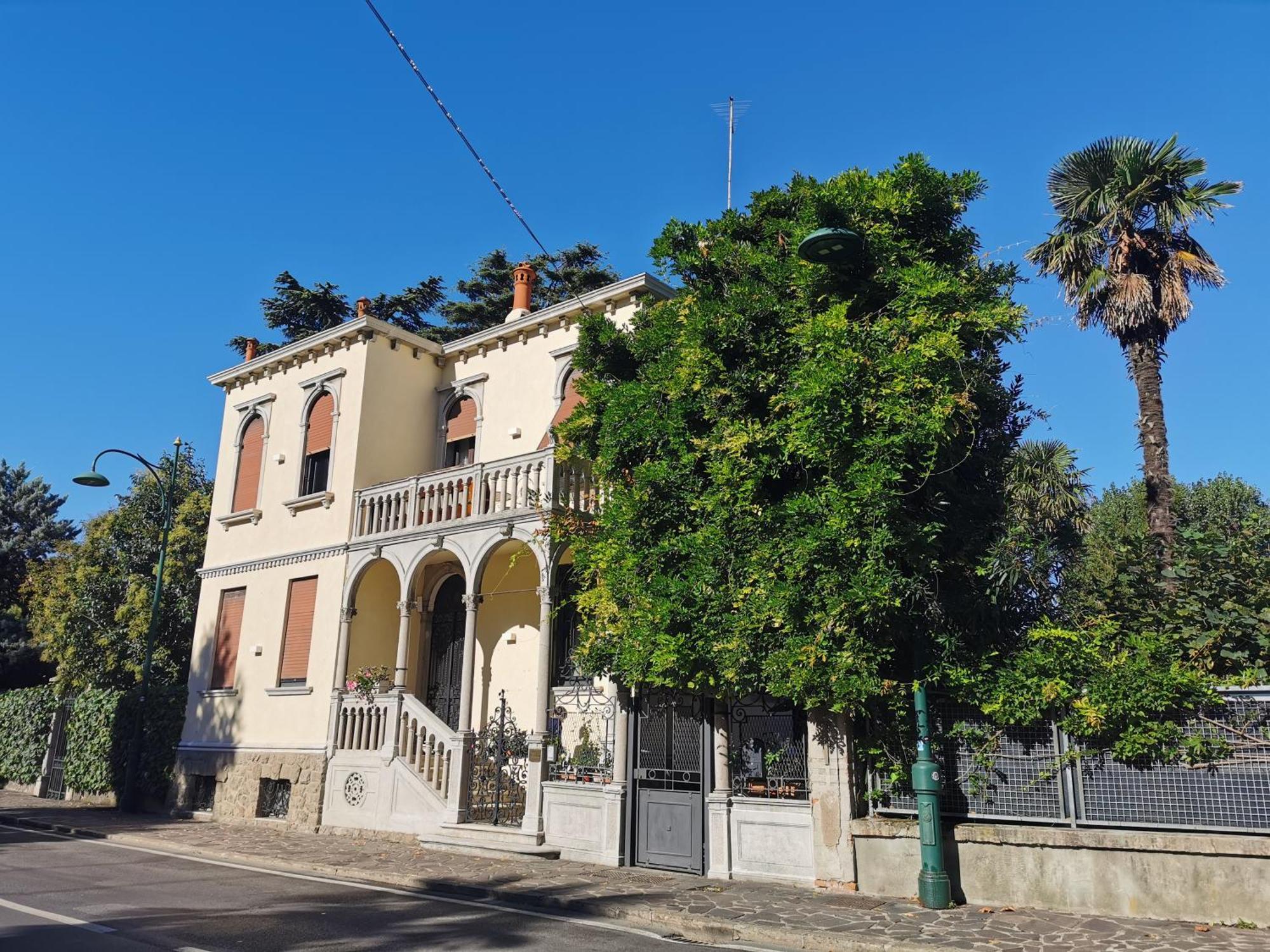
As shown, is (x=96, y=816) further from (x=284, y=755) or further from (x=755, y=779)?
(x=755, y=779)

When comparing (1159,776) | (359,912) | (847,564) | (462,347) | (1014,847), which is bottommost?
(359,912)

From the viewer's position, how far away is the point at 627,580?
38.7 ft

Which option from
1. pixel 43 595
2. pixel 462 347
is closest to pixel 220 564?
pixel 462 347

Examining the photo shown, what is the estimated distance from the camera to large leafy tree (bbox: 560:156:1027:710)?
33.1ft

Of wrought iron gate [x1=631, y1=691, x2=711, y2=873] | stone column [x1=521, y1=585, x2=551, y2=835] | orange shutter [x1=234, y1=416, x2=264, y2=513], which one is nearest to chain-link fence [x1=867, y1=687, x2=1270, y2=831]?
wrought iron gate [x1=631, y1=691, x2=711, y2=873]

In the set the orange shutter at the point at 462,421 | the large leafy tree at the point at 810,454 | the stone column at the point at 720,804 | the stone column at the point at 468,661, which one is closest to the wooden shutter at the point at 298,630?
the orange shutter at the point at 462,421

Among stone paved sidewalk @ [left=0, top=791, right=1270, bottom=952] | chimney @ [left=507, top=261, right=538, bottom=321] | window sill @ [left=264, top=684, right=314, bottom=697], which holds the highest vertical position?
chimney @ [left=507, top=261, right=538, bottom=321]

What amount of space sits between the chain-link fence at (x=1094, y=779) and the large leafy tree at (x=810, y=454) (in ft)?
3.46

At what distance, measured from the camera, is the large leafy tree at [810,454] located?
397 inches

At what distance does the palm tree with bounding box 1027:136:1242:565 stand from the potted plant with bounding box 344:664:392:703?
14.1 m

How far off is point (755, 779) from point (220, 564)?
14.4m

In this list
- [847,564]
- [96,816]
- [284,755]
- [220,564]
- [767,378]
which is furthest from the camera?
[220,564]

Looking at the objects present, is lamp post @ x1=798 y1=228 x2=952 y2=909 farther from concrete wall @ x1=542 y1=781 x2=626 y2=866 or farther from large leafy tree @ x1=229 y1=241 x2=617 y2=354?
large leafy tree @ x1=229 y1=241 x2=617 y2=354

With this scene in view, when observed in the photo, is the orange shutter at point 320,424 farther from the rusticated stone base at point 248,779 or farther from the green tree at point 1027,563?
the green tree at point 1027,563
